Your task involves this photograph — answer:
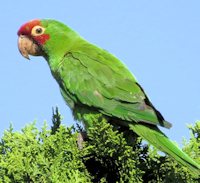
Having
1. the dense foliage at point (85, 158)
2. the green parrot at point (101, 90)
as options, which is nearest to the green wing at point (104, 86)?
the green parrot at point (101, 90)

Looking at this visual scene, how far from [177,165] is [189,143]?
244 millimetres

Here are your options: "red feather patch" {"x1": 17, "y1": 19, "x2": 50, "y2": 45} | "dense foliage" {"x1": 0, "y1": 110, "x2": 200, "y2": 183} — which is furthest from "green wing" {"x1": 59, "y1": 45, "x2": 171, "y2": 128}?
"red feather patch" {"x1": 17, "y1": 19, "x2": 50, "y2": 45}

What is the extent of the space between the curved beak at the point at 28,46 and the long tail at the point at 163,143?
1544mm

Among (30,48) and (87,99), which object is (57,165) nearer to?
(87,99)

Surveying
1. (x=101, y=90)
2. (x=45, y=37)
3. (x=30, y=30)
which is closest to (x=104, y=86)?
(x=101, y=90)

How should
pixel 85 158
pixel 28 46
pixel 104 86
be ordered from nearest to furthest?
pixel 85 158
pixel 104 86
pixel 28 46

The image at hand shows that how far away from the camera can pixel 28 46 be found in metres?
4.80

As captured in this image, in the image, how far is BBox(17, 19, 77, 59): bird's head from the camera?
4477 mm

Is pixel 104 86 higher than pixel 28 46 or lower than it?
lower

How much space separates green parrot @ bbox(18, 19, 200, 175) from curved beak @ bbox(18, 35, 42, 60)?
0.81ft

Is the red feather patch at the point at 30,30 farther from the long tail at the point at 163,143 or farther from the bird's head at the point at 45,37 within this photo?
the long tail at the point at 163,143

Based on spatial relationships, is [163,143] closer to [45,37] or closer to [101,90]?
[101,90]

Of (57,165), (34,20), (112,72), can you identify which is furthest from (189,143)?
(34,20)

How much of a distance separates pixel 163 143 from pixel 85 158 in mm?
559
